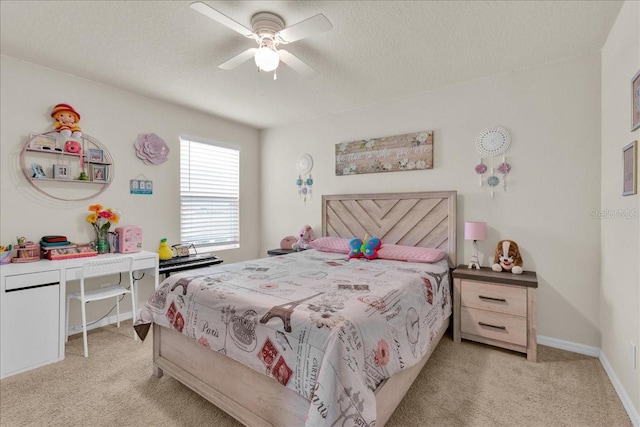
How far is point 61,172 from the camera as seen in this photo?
2873mm

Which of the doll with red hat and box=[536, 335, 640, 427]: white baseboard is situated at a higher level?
the doll with red hat

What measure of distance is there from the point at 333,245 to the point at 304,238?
650 mm

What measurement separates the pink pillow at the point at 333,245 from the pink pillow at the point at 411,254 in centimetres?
48

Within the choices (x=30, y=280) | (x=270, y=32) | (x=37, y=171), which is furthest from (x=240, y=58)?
(x=30, y=280)

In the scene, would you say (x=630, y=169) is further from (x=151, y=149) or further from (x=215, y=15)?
(x=151, y=149)

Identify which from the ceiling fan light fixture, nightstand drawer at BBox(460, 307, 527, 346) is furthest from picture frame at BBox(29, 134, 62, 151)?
nightstand drawer at BBox(460, 307, 527, 346)

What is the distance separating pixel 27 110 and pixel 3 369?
222 cm

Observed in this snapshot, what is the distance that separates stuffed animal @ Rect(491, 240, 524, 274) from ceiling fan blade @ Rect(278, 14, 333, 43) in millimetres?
2469

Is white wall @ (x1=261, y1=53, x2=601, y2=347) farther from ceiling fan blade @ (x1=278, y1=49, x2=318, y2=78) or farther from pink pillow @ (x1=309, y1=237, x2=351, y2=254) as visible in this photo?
ceiling fan blade @ (x1=278, y1=49, x2=318, y2=78)

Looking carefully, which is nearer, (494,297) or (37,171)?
(494,297)

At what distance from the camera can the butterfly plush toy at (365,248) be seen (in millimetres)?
3177

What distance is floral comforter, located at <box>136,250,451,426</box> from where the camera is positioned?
128cm

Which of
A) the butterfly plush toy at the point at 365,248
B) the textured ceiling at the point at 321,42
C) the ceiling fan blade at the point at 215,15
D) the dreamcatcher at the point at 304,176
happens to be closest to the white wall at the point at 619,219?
the textured ceiling at the point at 321,42

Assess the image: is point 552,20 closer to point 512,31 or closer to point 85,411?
point 512,31
